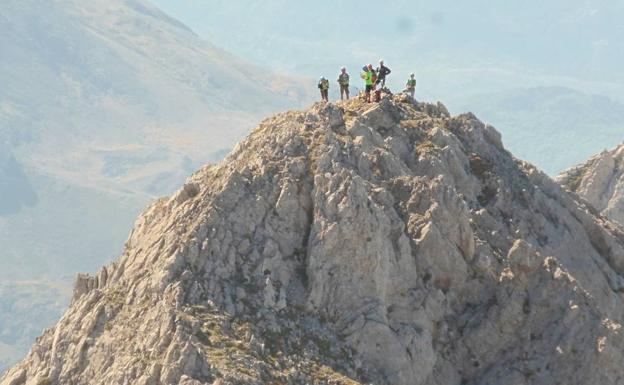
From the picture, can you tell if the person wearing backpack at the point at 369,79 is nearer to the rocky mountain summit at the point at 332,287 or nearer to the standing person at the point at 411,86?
the standing person at the point at 411,86

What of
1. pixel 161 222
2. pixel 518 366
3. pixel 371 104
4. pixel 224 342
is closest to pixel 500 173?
pixel 371 104

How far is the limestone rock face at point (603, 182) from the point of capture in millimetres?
121688

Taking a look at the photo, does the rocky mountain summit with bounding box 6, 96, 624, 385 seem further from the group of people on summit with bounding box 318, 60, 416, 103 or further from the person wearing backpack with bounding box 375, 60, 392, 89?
the person wearing backpack with bounding box 375, 60, 392, 89

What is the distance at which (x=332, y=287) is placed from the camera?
5294 centimetres

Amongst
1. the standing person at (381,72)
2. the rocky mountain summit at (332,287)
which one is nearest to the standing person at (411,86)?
the standing person at (381,72)

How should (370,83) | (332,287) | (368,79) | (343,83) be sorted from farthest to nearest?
(343,83) → (368,79) → (370,83) → (332,287)

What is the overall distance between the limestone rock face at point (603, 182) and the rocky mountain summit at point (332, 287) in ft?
197

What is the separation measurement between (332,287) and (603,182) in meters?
77.2

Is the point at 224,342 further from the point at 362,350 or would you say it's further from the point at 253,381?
the point at 362,350

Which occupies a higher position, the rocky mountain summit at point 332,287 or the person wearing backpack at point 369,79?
the person wearing backpack at point 369,79

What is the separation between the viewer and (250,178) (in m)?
56.9

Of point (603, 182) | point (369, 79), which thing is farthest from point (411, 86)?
point (603, 182)

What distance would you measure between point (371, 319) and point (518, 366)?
710cm

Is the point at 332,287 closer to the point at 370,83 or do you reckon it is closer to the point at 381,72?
the point at 370,83
